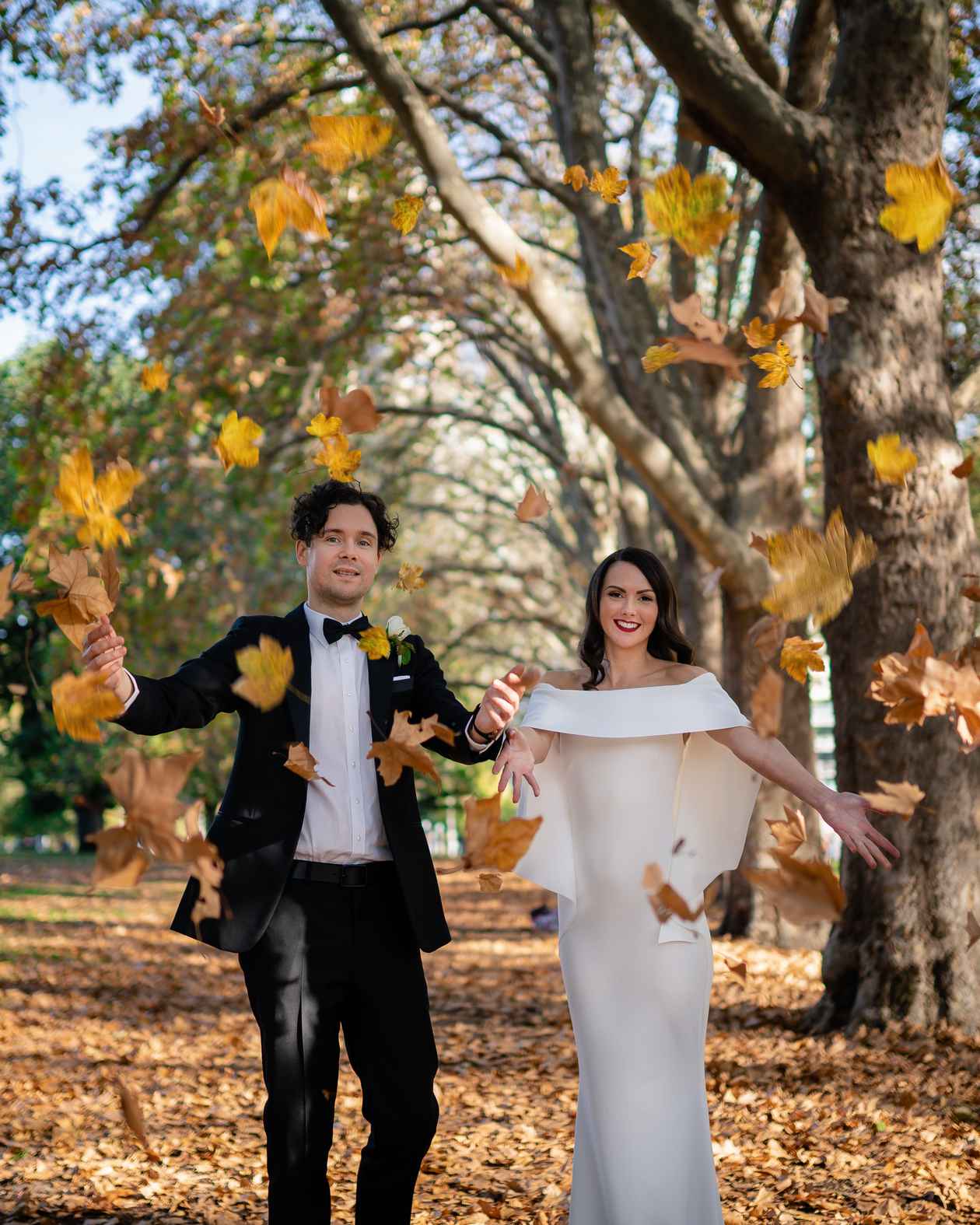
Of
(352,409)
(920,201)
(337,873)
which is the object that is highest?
(920,201)

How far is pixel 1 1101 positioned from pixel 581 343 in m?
5.56

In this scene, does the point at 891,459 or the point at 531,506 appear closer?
the point at 531,506

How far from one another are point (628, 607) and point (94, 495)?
1.63 metres

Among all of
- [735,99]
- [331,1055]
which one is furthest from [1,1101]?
[735,99]

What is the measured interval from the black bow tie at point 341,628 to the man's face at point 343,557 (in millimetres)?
76

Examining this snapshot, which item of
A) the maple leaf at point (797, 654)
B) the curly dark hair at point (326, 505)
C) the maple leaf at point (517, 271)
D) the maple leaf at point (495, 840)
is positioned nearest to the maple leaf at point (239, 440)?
the curly dark hair at point (326, 505)

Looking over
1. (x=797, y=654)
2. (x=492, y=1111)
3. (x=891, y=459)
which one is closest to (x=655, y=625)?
(x=797, y=654)

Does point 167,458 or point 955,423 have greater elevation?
point 167,458

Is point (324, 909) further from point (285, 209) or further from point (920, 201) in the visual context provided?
point (920, 201)

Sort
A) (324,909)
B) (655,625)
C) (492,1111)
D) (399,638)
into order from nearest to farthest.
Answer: (324,909) < (399,638) < (655,625) < (492,1111)

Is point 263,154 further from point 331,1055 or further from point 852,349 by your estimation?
point 331,1055

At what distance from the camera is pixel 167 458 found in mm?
14844

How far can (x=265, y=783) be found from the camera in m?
3.52

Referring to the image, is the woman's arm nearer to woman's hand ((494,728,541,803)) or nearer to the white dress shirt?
woman's hand ((494,728,541,803))
